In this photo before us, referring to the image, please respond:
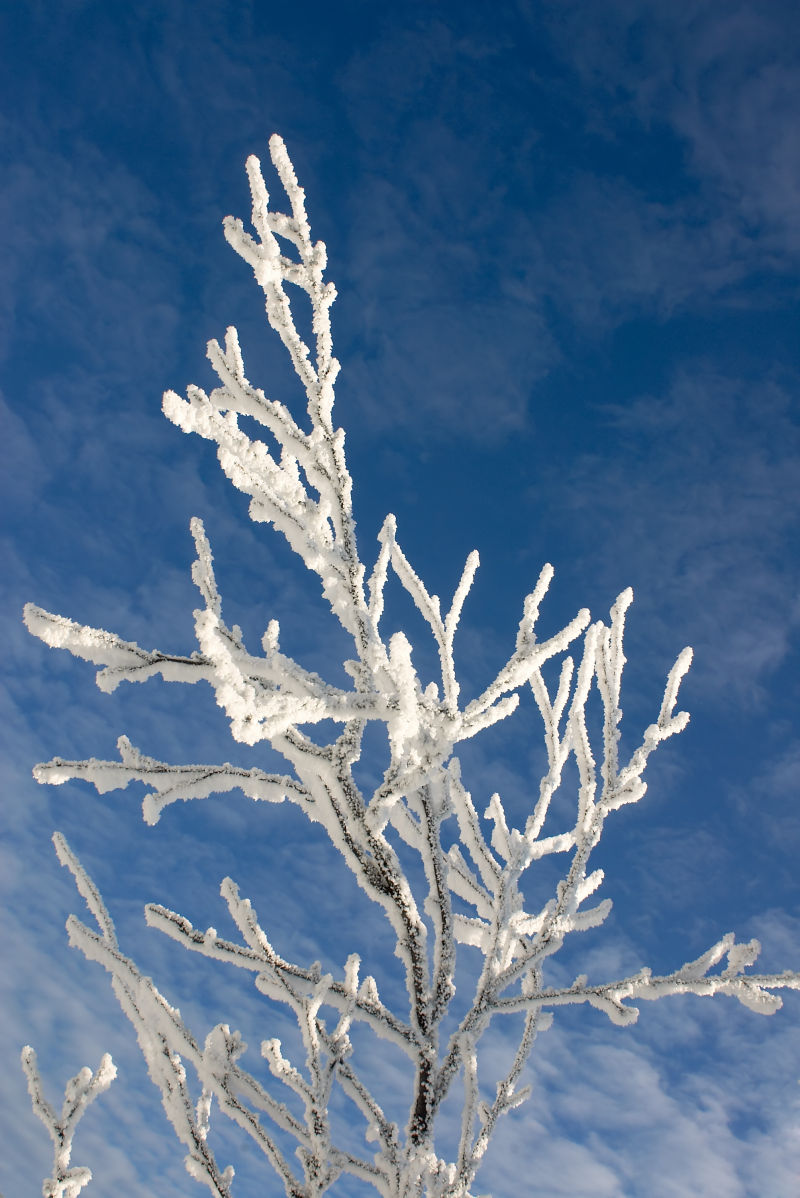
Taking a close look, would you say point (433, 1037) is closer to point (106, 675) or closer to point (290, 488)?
point (106, 675)

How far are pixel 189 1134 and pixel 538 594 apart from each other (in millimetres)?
2688

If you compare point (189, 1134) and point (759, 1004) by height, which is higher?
point (759, 1004)

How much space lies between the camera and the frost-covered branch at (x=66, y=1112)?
4688mm

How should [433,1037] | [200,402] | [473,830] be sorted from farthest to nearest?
[473,830] < [433,1037] < [200,402]

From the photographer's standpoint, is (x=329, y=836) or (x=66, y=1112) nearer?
(x=329, y=836)

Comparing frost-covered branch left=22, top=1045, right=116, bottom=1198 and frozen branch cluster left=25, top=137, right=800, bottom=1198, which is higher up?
frozen branch cluster left=25, top=137, right=800, bottom=1198

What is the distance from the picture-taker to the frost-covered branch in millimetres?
4688

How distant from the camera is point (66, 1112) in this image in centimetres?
505

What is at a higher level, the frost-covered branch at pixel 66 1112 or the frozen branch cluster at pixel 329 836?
the frozen branch cluster at pixel 329 836

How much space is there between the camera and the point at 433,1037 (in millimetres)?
2809

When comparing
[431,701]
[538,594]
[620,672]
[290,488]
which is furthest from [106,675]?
[620,672]

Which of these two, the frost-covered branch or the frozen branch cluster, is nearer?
the frozen branch cluster

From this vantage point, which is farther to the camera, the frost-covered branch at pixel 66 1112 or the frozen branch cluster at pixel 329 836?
the frost-covered branch at pixel 66 1112

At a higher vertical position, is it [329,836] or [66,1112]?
[329,836]
